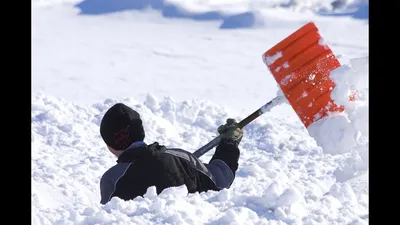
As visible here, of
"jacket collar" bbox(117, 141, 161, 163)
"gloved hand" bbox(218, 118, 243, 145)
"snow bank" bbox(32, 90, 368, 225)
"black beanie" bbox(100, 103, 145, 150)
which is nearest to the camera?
"snow bank" bbox(32, 90, 368, 225)

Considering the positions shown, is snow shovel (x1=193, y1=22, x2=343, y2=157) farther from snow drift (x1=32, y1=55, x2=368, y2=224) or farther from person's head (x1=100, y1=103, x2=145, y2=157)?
person's head (x1=100, y1=103, x2=145, y2=157)

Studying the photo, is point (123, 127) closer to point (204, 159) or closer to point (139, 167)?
point (139, 167)

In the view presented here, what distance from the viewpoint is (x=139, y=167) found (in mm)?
2768

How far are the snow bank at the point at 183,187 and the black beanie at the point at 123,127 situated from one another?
1.11 feet

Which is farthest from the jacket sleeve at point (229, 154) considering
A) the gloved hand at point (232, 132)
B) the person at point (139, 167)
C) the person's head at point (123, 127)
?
the person's head at point (123, 127)

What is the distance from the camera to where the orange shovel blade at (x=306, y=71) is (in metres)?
3.32

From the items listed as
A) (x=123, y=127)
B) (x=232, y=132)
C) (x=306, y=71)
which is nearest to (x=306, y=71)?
(x=306, y=71)

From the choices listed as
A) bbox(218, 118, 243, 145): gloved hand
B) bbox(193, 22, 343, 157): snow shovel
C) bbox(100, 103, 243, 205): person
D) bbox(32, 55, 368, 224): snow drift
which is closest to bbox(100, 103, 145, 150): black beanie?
bbox(100, 103, 243, 205): person

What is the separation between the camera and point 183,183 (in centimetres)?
282

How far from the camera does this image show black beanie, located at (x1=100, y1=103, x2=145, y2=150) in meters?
2.88

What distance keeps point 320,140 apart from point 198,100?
3296mm

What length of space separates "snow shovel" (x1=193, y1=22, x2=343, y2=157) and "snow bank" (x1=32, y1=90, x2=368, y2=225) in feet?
1.40
